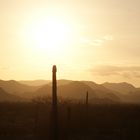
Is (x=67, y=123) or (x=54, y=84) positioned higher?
(x=54, y=84)

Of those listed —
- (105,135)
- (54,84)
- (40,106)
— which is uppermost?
(54,84)

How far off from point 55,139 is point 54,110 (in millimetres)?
1173

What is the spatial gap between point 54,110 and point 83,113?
2439cm

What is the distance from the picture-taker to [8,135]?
91.1ft

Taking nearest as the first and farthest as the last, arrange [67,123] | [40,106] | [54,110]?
[54,110]
[67,123]
[40,106]

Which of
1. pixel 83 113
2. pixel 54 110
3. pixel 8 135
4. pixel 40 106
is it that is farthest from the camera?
pixel 83 113

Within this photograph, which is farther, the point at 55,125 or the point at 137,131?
the point at 137,131

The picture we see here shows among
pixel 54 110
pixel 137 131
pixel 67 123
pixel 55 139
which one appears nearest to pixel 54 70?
pixel 54 110

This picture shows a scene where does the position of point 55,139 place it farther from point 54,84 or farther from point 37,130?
point 37,130

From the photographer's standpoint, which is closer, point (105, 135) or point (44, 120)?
point (44, 120)

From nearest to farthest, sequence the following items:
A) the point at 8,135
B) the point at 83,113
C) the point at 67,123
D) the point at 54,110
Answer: the point at 54,110, the point at 67,123, the point at 8,135, the point at 83,113

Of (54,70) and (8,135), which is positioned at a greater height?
(54,70)

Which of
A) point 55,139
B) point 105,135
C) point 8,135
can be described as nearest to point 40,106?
point 8,135

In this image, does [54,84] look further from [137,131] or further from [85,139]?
[137,131]
